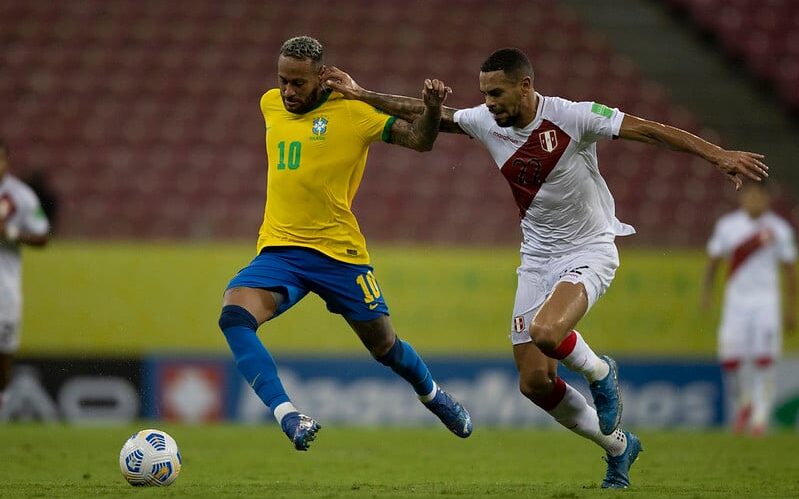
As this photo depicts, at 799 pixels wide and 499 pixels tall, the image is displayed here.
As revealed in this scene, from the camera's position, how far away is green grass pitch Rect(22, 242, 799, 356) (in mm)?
13781

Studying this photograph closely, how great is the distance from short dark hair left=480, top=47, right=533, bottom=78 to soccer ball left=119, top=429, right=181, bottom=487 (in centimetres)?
277

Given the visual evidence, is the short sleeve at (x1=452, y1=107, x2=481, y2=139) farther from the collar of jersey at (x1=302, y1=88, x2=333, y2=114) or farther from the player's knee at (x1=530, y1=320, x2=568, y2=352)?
the player's knee at (x1=530, y1=320, x2=568, y2=352)

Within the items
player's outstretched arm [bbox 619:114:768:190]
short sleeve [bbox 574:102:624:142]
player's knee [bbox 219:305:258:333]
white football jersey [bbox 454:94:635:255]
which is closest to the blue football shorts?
player's knee [bbox 219:305:258:333]

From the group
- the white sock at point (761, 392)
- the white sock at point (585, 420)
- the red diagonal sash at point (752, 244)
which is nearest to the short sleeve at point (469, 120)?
the white sock at point (585, 420)

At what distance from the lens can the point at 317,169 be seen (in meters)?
7.35

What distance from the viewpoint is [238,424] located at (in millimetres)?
13516

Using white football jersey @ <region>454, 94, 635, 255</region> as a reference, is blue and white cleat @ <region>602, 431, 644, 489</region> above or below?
below

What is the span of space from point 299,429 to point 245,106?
36.8ft

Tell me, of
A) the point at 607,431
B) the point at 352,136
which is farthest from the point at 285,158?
the point at 607,431

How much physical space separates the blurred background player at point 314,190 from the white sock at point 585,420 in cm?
121

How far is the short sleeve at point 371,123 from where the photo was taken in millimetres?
7457

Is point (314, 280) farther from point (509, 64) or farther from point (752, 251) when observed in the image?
point (752, 251)

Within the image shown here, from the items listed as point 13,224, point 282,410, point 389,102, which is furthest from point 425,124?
point 13,224

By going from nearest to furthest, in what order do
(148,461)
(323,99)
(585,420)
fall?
(148,461), (585,420), (323,99)
